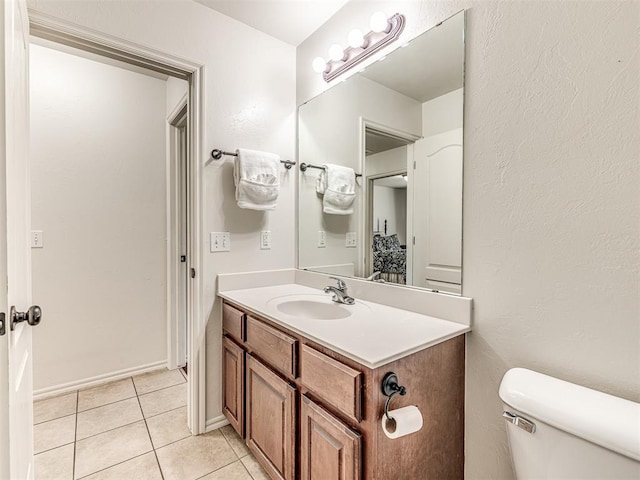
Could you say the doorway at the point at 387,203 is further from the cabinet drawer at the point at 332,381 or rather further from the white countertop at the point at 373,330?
the cabinet drawer at the point at 332,381

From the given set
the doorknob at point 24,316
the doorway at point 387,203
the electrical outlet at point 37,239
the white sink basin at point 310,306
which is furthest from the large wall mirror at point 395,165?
the electrical outlet at point 37,239

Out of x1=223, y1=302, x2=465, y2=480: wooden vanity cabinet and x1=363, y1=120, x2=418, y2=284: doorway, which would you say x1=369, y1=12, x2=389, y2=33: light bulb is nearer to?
x1=363, y1=120, x2=418, y2=284: doorway

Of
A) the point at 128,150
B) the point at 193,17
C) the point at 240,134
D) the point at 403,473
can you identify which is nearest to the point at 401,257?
the point at 403,473

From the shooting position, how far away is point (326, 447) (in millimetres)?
1068

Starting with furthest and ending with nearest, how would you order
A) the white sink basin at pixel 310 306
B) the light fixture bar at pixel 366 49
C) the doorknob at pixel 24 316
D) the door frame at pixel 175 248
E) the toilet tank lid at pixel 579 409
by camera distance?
the door frame at pixel 175 248 < the white sink basin at pixel 310 306 < the light fixture bar at pixel 366 49 < the doorknob at pixel 24 316 < the toilet tank lid at pixel 579 409

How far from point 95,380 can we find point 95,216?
4.04ft

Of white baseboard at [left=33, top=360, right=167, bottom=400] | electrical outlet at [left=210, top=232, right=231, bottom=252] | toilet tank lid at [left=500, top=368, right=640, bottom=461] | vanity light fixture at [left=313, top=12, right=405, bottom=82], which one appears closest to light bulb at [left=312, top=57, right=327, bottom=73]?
vanity light fixture at [left=313, top=12, right=405, bottom=82]

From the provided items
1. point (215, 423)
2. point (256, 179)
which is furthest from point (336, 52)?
point (215, 423)

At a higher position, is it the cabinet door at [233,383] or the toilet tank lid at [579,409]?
the toilet tank lid at [579,409]

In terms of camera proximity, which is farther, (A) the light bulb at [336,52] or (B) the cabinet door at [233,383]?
(A) the light bulb at [336,52]

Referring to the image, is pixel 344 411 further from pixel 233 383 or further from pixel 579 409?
pixel 233 383

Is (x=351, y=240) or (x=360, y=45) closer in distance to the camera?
(x=360, y=45)

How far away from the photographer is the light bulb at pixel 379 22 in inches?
58.1

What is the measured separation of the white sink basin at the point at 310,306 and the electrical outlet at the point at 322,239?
372mm
